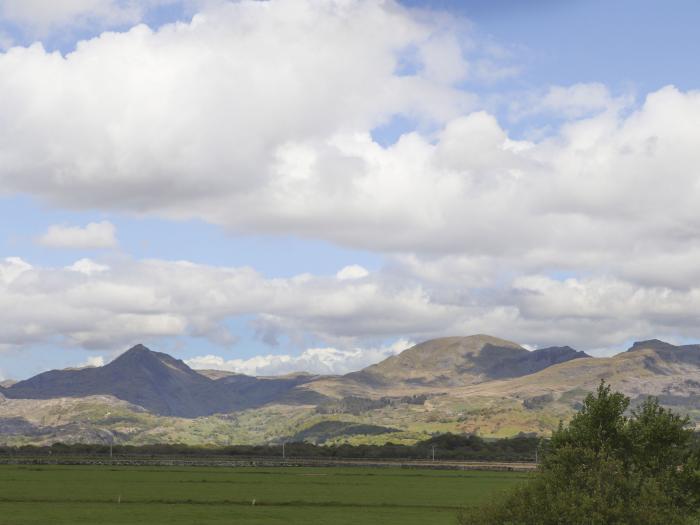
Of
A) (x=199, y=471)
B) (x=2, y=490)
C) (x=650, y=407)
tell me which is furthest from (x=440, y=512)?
(x=199, y=471)

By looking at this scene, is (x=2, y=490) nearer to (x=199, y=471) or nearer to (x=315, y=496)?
(x=315, y=496)

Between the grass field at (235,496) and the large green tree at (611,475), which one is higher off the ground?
the large green tree at (611,475)

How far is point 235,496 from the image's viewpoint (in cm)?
12156

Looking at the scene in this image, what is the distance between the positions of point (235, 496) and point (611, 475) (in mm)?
81922

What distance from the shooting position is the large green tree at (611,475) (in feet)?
156

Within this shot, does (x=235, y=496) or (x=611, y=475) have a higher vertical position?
(x=611, y=475)

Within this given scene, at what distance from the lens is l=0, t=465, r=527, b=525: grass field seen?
308 ft

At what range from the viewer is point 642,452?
180 ft

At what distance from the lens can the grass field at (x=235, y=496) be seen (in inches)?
3698

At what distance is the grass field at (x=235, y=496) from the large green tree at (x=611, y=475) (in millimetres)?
3634

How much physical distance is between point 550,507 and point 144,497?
8210 centimetres

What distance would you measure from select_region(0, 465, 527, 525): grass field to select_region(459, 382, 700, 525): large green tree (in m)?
3.63

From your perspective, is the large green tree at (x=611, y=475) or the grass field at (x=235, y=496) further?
the grass field at (x=235, y=496)

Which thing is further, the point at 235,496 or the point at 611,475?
the point at 235,496
